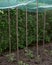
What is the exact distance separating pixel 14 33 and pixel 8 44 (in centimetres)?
37

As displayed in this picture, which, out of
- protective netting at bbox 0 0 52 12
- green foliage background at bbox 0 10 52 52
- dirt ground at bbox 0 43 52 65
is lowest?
dirt ground at bbox 0 43 52 65

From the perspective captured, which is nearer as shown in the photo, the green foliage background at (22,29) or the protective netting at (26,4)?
the protective netting at (26,4)

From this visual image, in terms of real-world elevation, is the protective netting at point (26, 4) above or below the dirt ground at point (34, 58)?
above

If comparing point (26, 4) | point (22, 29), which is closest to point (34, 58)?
point (22, 29)

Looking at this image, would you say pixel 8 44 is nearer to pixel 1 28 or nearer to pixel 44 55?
pixel 1 28

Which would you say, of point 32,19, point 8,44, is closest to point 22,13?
point 32,19

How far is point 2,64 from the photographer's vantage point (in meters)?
7.22

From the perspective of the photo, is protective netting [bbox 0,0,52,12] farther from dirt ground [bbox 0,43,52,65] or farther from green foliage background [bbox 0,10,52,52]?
dirt ground [bbox 0,43,52,65]

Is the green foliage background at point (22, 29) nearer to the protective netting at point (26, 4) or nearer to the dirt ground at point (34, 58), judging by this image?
the dirt ground at point (34, 58)

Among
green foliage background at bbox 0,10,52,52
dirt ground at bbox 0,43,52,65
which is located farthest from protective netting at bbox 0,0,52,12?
dirt ground at bbox 0,43,52,65

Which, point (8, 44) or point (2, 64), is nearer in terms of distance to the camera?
point (2, 64)

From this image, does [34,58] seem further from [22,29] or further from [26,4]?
[26,4]

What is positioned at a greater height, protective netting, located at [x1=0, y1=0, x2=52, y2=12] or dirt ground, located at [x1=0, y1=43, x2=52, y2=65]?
protective netting, located at [x1=0, y1=0, x2=52, y2=12]

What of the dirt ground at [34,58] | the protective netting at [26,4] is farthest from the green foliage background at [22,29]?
the protective netting at [26,4]
